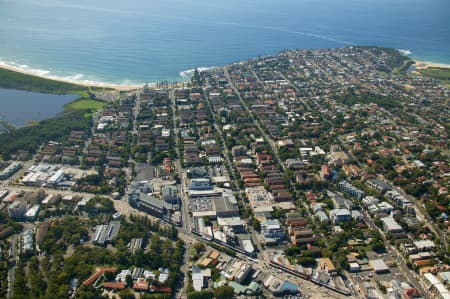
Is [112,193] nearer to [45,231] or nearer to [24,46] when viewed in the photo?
[45,231]

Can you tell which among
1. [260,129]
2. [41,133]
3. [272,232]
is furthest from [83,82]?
[272,232]

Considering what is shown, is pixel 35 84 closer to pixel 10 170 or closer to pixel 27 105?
pixel 27 105

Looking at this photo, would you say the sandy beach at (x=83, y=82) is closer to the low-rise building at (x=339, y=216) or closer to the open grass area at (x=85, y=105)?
the open grass area at (x=85, y=105)

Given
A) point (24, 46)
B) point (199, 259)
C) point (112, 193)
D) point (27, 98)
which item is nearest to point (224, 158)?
point (112, 193)

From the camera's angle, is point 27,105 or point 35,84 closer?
point 27,105

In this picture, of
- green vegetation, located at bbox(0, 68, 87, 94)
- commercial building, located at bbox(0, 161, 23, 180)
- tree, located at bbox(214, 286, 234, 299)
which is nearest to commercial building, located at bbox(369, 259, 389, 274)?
tree, located at bbox(214, 286, 234, 299)

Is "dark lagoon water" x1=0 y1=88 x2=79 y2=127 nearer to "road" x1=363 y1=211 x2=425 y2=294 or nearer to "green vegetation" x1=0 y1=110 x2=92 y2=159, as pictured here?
"green vegetation" x1=0 y1=110 x2=92 y2=159

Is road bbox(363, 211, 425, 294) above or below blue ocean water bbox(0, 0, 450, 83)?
below
